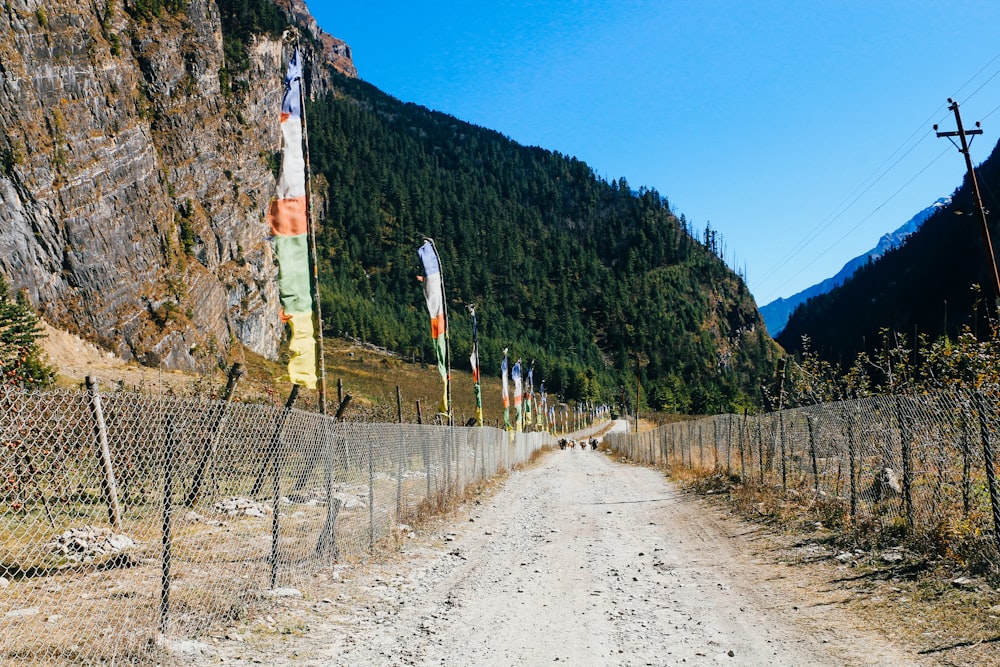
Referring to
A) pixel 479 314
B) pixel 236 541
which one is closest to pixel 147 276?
pixel 236 541

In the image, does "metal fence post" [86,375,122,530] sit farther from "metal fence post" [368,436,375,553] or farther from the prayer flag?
the prayer flag

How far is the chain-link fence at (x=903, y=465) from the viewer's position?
725 centimetres

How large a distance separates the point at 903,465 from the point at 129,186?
219 ft

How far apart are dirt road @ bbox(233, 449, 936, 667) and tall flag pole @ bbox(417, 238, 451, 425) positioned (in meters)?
7.05

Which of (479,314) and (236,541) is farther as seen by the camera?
(479,314)

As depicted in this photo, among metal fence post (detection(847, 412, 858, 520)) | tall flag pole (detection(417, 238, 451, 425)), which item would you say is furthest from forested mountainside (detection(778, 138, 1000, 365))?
metal fence post (detection(847, 412, 858, 520))

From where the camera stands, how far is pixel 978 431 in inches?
284

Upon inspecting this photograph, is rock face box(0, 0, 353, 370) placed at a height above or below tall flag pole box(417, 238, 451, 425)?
above

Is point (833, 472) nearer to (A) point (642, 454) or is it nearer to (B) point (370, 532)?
(B) point (370, 532)

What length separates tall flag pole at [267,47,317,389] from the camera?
32.1 ft

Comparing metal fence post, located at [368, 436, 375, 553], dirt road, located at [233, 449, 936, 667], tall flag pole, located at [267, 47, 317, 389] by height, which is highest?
tall flag pole, located at [267, 47, 317, 389]

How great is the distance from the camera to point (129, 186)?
202 feet

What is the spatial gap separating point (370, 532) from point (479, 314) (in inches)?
A: 7393

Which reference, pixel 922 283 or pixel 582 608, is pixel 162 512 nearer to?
pixel 582 608
